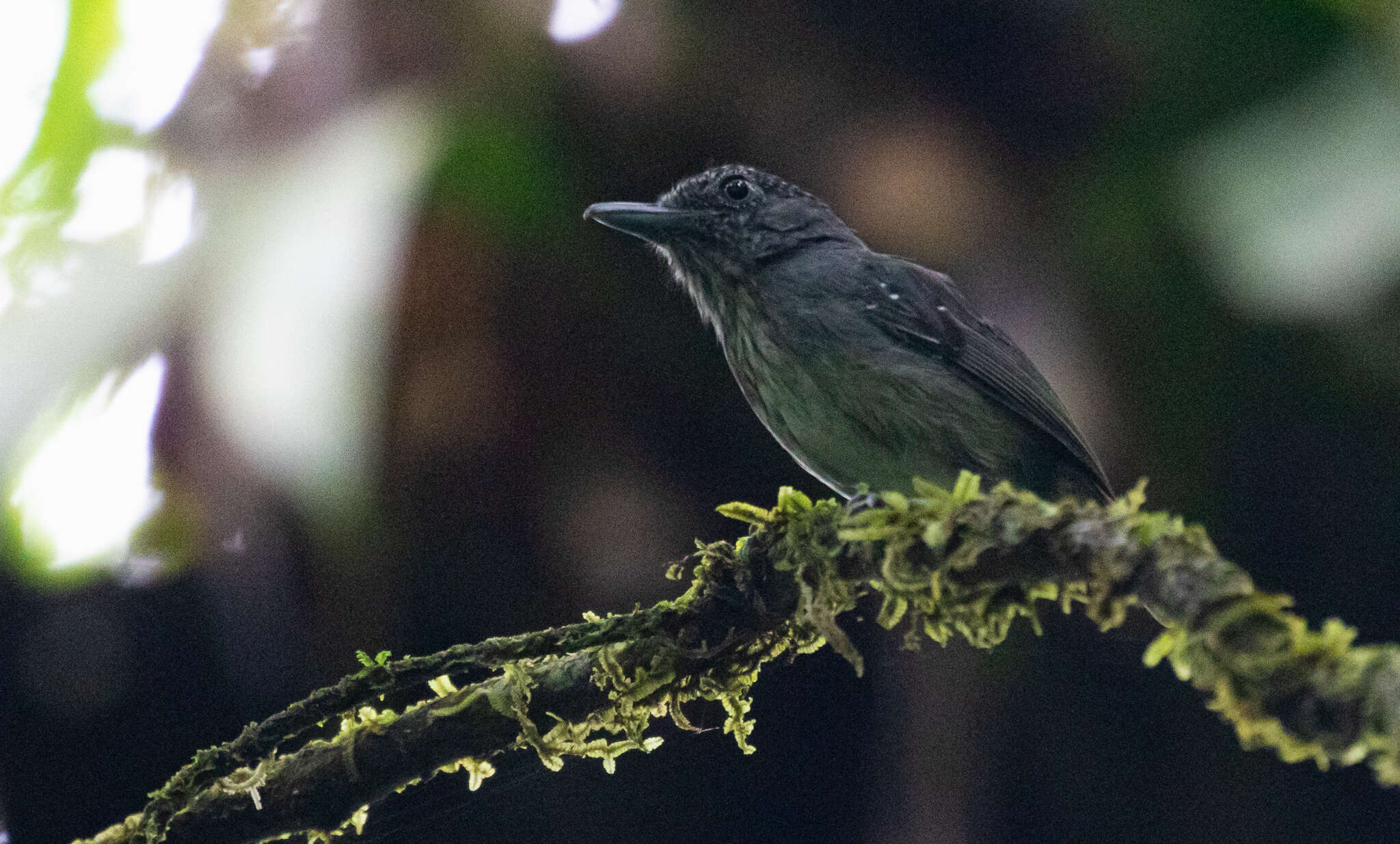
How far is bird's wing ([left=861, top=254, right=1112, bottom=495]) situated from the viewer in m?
3.34

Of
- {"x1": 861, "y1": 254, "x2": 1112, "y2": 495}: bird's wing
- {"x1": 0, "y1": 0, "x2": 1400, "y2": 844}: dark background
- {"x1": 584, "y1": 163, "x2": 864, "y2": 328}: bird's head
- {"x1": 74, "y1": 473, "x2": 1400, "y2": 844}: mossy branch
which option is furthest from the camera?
{"x1": 584, "y1": 163, "x2": 864, "y2": 328}: bird's head

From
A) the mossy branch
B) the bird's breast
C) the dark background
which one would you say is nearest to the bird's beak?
the dark background

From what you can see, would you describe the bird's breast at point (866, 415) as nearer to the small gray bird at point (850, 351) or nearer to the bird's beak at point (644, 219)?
the small gray bird at point (850, 351)

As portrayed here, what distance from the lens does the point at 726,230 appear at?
368cm

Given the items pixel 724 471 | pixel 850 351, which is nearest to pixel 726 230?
pixel 850 351

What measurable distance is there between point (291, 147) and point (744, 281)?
4.80 ft

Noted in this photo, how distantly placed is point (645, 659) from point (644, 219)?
1.69m

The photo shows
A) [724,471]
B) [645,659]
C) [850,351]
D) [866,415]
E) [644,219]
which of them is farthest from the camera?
[724,471]

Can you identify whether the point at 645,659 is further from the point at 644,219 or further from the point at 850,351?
the point at 644,219

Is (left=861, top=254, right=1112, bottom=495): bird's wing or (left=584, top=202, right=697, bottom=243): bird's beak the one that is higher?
(left=584, top=202, right=697, bottom=243): bird's beak

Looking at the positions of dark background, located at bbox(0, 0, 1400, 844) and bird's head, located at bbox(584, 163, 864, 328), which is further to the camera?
bird's head, located at bbox(584, 163, 864, 328)

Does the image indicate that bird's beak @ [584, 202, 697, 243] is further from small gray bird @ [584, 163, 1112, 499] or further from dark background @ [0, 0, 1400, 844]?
dark background @ [0, 0, 1400, 844]

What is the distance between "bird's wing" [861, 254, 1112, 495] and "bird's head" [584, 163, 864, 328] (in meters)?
0.34

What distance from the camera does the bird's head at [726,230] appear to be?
359 centimetres
